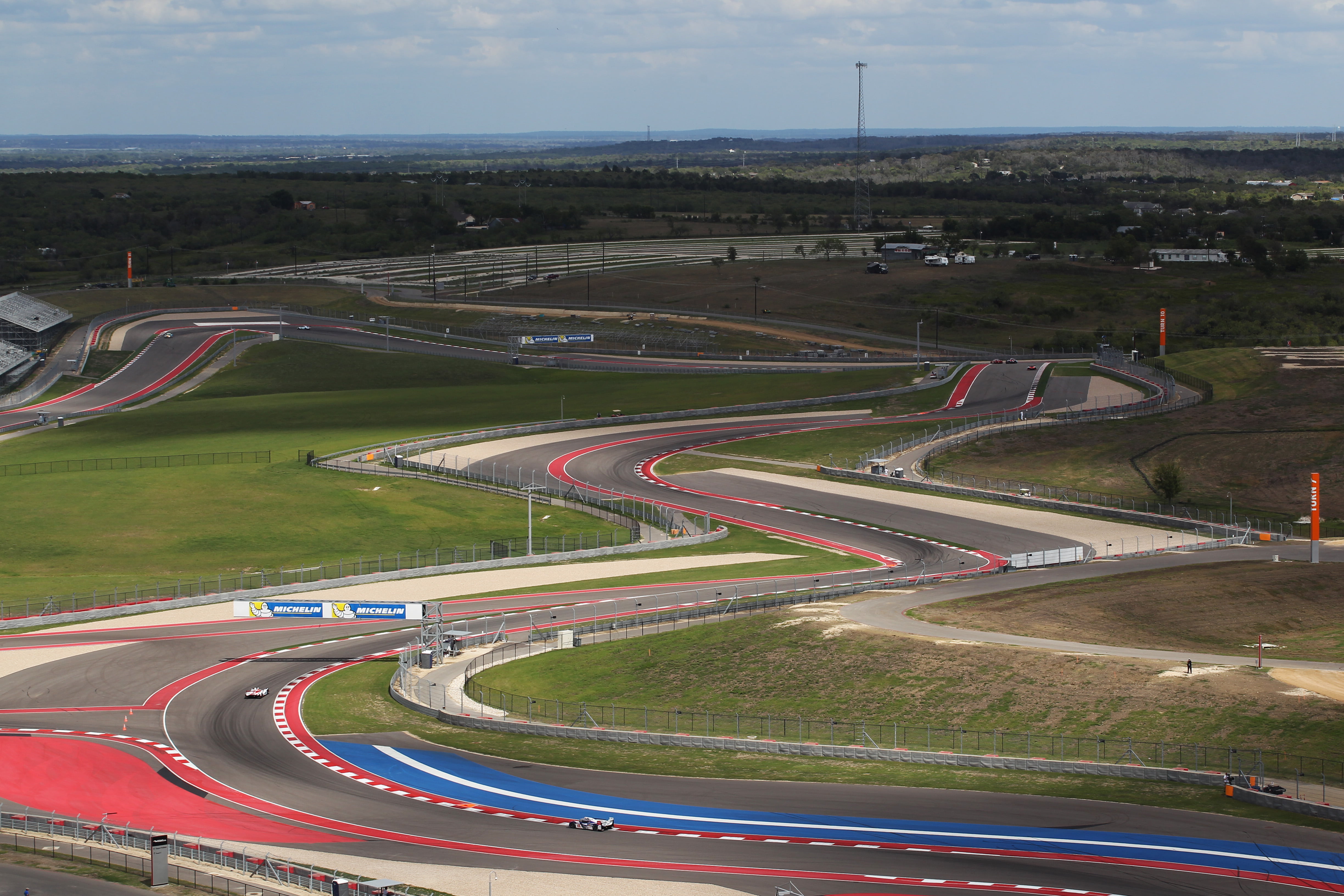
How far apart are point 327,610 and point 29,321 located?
322 feet

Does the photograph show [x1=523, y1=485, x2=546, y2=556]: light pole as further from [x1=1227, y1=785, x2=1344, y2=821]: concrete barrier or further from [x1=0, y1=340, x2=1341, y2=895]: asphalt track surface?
[x1=1227, y1=785, x2=1344, y2=821]: concrete barrier

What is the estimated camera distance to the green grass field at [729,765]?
37.3m

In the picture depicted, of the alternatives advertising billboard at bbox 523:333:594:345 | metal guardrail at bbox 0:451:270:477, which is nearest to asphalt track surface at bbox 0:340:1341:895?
metal guardrail at bbox 0:451:270:477

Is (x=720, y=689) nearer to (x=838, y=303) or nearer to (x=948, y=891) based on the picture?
(x=948, y=891)

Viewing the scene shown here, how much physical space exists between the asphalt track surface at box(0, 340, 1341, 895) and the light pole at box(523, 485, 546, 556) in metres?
8.54

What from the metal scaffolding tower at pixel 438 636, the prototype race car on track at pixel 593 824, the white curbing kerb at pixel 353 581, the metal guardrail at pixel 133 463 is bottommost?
the white curbing kerb at pixel 353 581

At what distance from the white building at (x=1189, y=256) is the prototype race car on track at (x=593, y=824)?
166m

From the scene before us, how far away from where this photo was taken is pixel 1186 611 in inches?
2205

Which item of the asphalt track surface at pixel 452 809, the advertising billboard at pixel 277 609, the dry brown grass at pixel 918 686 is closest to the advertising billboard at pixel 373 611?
the advertising billboard at pixel 277 609

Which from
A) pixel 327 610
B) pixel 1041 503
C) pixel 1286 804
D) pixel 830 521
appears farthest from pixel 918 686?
pixel 1041 503

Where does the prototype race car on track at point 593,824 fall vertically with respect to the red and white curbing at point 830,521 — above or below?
above

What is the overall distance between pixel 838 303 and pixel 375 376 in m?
62.0

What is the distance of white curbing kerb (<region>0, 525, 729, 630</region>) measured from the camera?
6156 centimetres

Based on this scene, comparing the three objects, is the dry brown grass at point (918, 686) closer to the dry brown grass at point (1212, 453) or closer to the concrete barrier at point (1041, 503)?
the concrete barrier at point (1041, 503)
